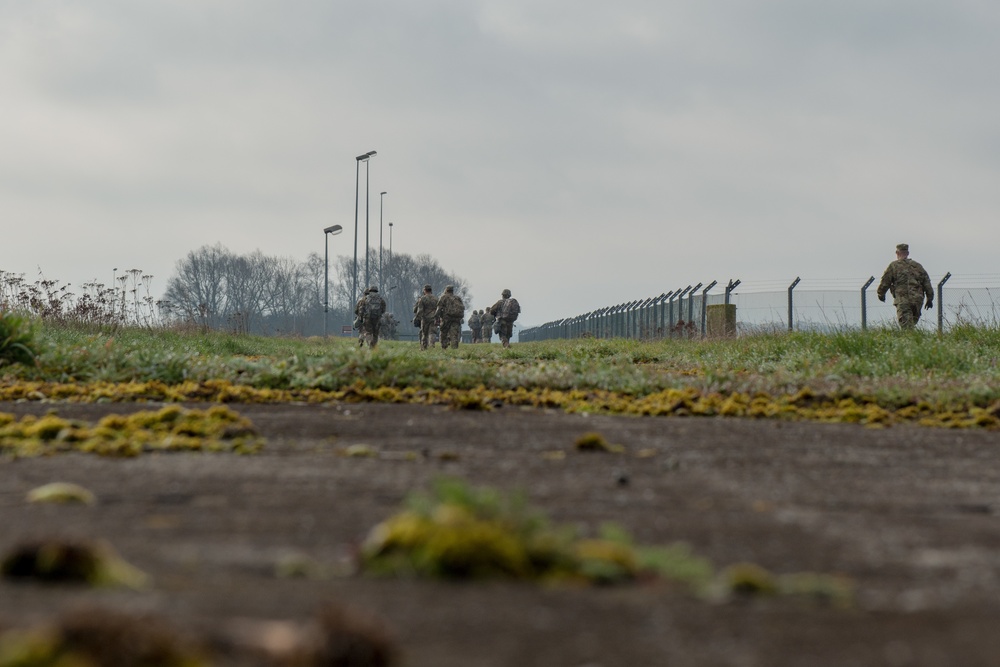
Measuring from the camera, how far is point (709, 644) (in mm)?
2336

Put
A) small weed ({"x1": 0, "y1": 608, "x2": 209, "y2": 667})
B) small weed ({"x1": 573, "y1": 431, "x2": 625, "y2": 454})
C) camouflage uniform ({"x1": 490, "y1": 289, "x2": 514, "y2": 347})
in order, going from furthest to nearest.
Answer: camouflage uniform ({"x1": 490, "y1": 289, "x2": 514, "y2": 347}), small weed ({"x1": 573, "y1": 431, "x2": 625, "y2": 454}), small weed ({"x1": 0, "y1": 608, "x2": 209, "y2": 667})

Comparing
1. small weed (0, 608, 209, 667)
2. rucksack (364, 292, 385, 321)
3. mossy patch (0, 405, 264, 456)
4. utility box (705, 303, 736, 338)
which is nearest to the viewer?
small weed (0, 608, 209, 667)

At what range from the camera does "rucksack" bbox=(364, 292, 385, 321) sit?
32188 millimetres

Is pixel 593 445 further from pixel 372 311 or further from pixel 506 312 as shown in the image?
pixel 506 312

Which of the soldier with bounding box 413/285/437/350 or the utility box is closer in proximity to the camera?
the utility box

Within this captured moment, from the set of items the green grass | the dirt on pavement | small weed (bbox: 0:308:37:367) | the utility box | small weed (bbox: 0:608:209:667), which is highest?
the utility box

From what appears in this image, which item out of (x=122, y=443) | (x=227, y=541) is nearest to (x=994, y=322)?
(x=122, y=443)

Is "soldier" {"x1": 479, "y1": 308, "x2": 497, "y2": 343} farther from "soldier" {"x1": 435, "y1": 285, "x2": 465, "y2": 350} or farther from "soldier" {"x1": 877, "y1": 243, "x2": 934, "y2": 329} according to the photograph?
"soldier" {"x1": 877, "y1": 243, "x2": 934, "y2": 329}

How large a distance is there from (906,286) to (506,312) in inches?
719

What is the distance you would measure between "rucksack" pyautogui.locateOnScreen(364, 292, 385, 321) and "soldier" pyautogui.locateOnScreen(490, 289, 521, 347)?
6.28 metres

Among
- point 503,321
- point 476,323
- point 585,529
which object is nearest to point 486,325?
point 476,323

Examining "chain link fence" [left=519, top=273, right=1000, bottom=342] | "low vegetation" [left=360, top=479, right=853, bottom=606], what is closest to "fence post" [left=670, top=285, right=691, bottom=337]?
"chain link fence" [left=519, top=273, right=1000, bottom=342]

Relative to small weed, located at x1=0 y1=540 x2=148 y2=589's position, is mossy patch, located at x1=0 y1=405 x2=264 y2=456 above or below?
above

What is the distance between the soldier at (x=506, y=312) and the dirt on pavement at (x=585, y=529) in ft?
101
